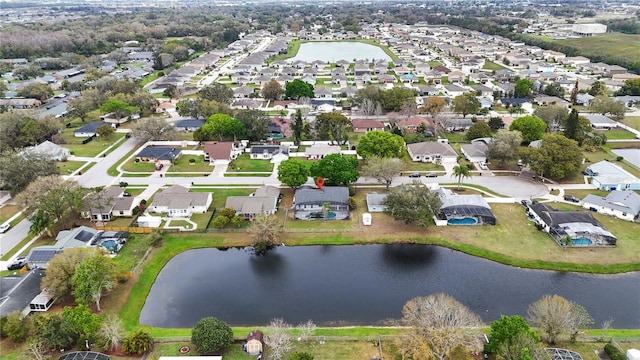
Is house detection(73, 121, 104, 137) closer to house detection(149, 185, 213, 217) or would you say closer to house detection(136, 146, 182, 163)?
house detection(136, 146, 182, 163)

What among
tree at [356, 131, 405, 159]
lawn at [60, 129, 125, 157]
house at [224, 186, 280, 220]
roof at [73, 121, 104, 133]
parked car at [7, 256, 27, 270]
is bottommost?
parked car at [7, 256, 27, 270]

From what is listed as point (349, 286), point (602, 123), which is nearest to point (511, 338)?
point (349, 286)

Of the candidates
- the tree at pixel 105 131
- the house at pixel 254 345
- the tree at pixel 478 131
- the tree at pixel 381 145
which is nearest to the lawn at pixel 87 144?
the tree at pixel 105 131

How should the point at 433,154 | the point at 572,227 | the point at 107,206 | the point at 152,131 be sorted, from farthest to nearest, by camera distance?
1. the point at 152,131
2. the point at 433,154
3. the point at 107,206
4. the point at 572,227

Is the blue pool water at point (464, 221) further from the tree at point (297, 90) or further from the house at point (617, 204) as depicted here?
the tree at point (297, 90)

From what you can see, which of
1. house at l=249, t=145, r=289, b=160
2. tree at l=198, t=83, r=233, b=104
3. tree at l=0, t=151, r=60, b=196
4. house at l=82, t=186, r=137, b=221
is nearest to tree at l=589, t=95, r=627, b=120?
house at l=249, t=145, r=289, b=160

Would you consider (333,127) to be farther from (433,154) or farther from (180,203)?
(180,203)
